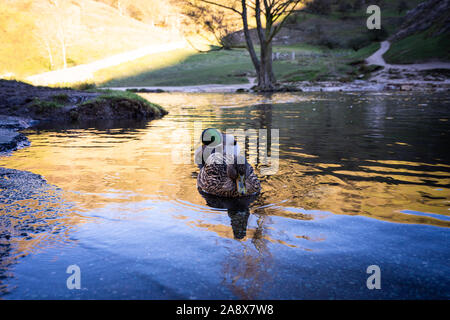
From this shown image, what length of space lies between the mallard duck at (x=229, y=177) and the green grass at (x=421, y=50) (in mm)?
31662

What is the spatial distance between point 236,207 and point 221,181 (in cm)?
46

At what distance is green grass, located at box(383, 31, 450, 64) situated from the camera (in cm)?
3075

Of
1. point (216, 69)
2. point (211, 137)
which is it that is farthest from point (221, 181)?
point (216, 69)

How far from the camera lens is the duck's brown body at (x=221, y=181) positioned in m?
4.27

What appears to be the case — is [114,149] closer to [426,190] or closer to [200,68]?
[426,190]

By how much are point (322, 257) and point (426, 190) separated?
214cm

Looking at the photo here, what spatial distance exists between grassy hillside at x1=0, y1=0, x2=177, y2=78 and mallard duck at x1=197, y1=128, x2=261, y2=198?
51987 mm

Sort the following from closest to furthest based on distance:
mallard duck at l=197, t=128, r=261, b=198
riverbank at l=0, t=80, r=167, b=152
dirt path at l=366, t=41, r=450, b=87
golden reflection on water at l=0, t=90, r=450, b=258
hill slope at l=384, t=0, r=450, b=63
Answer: golden reflection on water at l=0, t=90, r=450, b=258 → mallard duck at l=197, t=128, r=261, b=198 → riverbank at l=0, t=80, r=167, b=152 → dirt path at l=366, t=41, r=450, b=87 → hill slope at l=384, t=0, r=450, b=63

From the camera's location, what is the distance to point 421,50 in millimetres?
32656

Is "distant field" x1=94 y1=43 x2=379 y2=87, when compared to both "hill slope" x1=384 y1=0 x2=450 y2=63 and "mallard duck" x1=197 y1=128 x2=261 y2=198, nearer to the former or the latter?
"hill slope" x1=384 y1=0 x2=450 y2=63

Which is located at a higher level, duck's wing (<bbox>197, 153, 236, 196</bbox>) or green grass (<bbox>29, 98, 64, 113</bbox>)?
green grass (<bbox>29, 98, 64, 113</bbox>)

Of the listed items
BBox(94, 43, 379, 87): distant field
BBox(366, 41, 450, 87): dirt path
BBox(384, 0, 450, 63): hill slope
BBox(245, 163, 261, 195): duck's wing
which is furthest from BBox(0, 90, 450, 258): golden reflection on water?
BBox(384, 0, 450, 63): hill slope

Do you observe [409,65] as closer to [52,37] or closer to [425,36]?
[425,36]
